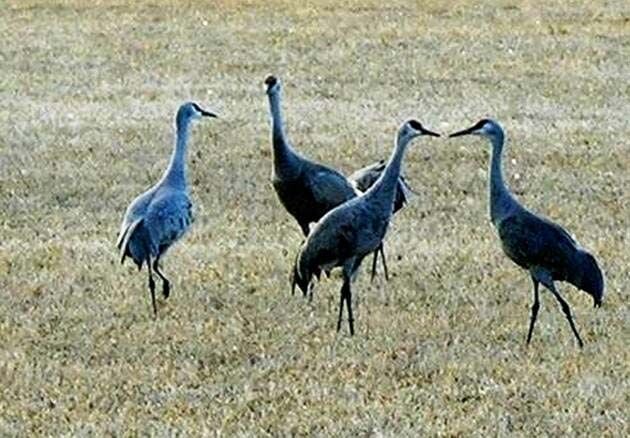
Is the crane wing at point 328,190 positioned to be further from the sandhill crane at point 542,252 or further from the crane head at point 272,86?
the sandhill crane at point 542,252

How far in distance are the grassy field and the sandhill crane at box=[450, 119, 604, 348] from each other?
0.24 m

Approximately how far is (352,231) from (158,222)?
0.98 metres

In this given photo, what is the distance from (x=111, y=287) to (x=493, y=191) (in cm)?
201

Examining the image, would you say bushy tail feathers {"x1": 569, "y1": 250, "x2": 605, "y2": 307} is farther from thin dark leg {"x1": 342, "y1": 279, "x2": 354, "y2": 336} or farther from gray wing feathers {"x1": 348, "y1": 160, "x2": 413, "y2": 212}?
gray wing feathers {"x1": 348, "y1": 160, "x2": 413, "y2": 212}

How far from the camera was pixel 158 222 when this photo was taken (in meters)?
8.37

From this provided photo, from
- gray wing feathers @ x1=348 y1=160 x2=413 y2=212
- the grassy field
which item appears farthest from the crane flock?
gray wing feathers @ x1=348 y1=160 x2=413 y2=212

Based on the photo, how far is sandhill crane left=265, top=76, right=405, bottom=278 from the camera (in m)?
9.17

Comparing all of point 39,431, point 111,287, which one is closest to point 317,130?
point 111,287

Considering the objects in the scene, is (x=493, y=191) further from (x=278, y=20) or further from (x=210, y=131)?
(x=278, y=20)

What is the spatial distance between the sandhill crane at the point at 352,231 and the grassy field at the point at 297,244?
26 cm

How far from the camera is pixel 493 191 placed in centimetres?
803

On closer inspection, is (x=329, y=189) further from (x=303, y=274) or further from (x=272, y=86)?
(x=303, y=274)

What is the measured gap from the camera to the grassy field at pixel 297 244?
6.87m

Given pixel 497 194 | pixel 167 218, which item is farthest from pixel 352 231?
pixel 167 218
